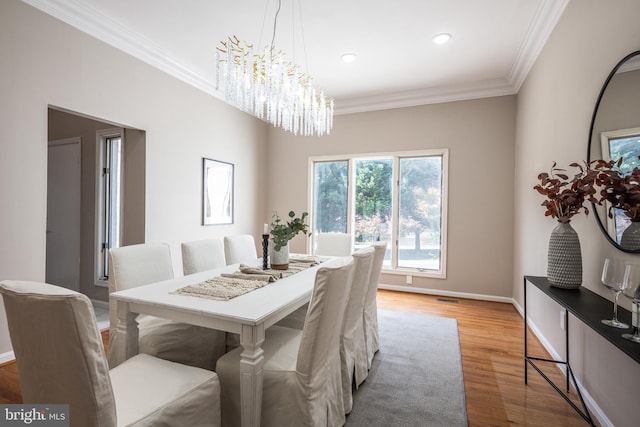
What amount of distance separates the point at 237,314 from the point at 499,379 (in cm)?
201

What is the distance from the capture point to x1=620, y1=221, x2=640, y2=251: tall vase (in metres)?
1.48

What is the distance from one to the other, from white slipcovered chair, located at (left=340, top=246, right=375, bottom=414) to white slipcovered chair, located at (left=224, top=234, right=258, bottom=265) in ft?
4.49

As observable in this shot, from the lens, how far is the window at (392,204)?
452 cm

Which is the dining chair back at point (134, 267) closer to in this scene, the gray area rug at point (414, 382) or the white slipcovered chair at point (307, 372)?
the white slipcovered chair at point (307, 372)

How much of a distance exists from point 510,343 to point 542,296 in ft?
1.71

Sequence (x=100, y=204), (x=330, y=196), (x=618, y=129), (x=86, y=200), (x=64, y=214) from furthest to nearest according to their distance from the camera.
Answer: (x=330, y=196), (x=64, y=214), (x=86, y=200), (x=100, y=204), (x=618, y=129)

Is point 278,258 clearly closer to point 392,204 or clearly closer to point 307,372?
point 307,372

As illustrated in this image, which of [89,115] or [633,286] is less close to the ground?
[89,115]

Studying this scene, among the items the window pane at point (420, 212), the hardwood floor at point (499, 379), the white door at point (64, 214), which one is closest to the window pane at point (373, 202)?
the window pane at point (420, 212)

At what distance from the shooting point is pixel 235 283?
200 centimetres

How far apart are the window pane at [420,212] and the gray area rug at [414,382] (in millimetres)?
1441

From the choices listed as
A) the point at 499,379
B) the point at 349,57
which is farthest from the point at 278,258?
the point at 349,57

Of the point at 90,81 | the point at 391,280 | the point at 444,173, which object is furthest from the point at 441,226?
the point at 90,81

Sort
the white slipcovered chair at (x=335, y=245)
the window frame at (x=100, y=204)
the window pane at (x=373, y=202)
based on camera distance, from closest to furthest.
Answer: the white slipcovered chair at (x=335, y=245) → the window frame at (x=100, y=204) → the window pane at (x=373, y=202)
